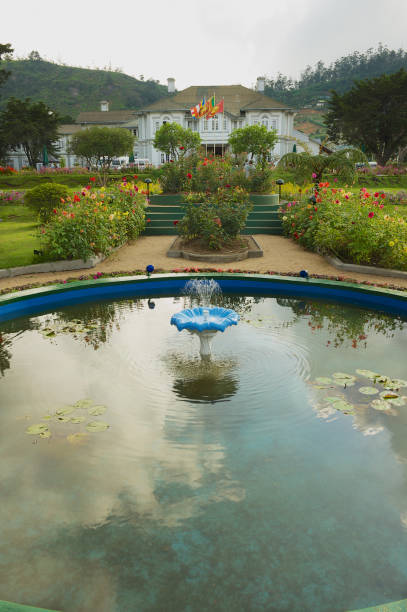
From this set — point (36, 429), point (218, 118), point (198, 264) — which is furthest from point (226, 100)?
point (36, 429)

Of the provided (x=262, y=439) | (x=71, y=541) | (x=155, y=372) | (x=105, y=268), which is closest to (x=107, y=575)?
(x=71, y=541)

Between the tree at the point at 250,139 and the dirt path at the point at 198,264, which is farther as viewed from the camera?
the tree at the point at 250,139

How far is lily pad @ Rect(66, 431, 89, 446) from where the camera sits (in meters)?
3.93

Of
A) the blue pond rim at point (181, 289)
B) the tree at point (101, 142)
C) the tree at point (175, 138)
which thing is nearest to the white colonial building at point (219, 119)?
the tree at point (101, 142)

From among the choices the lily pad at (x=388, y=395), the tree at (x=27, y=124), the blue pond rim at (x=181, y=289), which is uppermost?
the tree at (x=27, y=124)

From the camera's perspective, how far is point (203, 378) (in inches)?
202

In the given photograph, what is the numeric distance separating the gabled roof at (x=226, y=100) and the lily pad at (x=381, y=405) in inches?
1662

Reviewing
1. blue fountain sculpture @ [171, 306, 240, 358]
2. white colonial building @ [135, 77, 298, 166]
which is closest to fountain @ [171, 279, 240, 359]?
blue fountain sculpture @ [171, 306, 240, 358]

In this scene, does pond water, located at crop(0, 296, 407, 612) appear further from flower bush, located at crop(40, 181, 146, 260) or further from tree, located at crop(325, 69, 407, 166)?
tree, located at crop(325, 69, 407, 166)

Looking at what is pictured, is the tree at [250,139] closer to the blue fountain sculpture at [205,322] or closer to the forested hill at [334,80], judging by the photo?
the blue fountain sculpture at [205,322]

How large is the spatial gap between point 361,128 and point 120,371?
145ft

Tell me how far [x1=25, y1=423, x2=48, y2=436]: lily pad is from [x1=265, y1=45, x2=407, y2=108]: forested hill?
91.4 m

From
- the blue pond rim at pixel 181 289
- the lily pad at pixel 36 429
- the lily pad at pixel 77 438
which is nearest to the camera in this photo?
the lily pad at pixel 77 438

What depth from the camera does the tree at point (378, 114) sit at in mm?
40344
